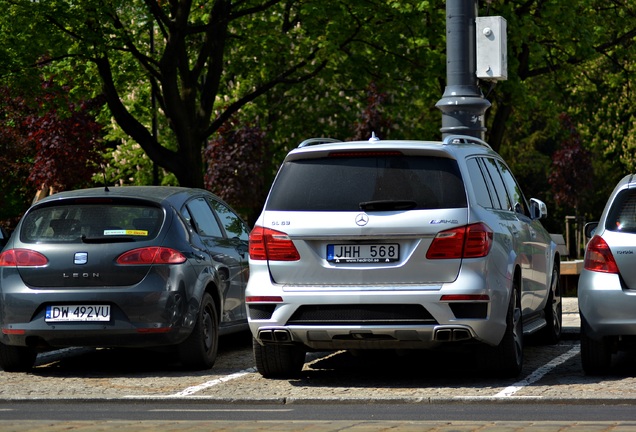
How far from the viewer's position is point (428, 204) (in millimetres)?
9992

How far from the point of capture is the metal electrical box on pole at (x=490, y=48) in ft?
48.1

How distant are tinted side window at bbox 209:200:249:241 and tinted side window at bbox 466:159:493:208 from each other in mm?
3113

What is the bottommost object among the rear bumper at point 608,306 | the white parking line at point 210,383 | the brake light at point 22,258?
the white parking line at point 210,383

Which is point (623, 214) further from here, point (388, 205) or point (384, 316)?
point (384, 316)

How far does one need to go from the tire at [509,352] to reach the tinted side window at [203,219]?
3.04 metres

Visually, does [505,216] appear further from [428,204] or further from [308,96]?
[308,96]

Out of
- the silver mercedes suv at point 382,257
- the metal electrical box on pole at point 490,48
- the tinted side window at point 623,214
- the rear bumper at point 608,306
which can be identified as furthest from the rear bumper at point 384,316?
the metal electrical box on pole at point 490,48

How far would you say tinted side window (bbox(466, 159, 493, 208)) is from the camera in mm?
10352

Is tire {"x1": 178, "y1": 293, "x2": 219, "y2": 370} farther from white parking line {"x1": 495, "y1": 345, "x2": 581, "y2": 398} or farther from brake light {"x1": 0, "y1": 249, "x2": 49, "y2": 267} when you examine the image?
white parking line {"x1": 495, "y1": 345, "x2": 581, "y2": 398}

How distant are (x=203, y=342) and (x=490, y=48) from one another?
16.7ft

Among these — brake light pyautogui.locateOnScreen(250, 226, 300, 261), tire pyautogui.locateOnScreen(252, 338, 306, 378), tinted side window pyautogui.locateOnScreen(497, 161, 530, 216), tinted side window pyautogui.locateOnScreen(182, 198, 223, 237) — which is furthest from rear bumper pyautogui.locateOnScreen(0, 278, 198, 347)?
tinted side window pyautogui.locateOnScreen(497, 161, 530, 216)

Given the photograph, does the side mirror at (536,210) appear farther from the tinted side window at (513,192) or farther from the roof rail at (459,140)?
the roof rail at (459,140)

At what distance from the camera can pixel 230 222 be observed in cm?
1344

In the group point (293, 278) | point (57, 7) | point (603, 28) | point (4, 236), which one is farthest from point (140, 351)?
point (603, 28)
